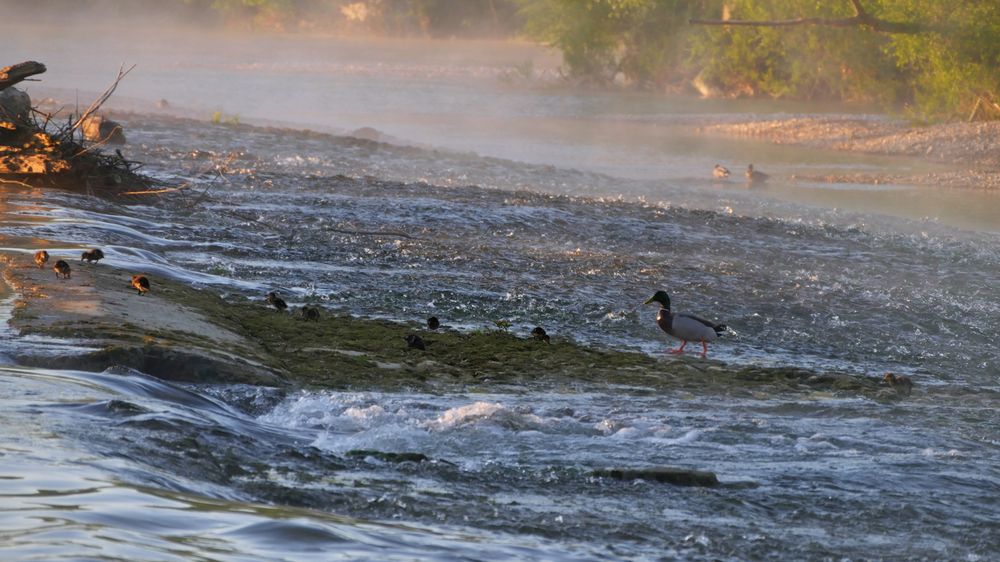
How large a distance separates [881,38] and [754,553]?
41564 mm

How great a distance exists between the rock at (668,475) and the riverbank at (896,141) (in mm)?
22888

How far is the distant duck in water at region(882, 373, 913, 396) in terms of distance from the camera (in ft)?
32.6

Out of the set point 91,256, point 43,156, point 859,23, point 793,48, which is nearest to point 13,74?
point 43,156

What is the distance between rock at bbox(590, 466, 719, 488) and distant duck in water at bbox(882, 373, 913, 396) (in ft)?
10.5

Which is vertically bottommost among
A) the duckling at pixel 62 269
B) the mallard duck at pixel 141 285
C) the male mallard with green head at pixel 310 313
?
the male mallard with green head at pixel 310 313

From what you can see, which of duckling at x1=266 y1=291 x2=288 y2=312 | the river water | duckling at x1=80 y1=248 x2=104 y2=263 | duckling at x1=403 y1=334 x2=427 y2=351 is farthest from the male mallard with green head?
duckling at x1=80 y1=248 x2=104 y2=263

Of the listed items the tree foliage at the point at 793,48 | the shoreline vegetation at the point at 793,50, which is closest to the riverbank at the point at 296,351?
the shoreline vegetation at the point at 793,50

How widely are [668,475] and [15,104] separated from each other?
11572 millimetres

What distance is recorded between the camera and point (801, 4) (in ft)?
134

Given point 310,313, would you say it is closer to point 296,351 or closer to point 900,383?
point 296,351

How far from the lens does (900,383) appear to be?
9.98 meters

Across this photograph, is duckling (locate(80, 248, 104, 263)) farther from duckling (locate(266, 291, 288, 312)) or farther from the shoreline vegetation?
the shoreline vegetation

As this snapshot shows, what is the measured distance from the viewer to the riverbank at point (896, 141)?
97.1ft

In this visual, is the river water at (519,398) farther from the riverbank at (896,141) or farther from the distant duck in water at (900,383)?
the riverbank at (896,141)
